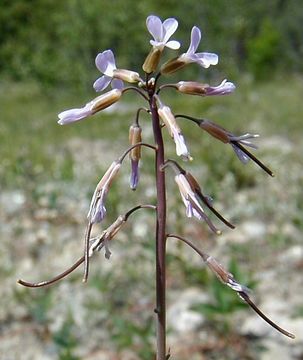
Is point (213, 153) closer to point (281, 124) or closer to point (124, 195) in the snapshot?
point (124, 195)

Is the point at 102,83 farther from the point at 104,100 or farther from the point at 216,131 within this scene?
the point at 216,131

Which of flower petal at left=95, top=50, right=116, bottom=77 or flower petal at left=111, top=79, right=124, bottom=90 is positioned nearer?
flower petal at left=95, top=50, right=116, bottom=77

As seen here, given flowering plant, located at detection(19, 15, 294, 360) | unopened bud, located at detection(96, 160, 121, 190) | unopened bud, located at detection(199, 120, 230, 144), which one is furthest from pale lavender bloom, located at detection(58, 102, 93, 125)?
unopened bud, located at detection(199, 120, 230, 144)

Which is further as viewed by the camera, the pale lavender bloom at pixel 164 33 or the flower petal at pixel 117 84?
the flower petal at pixel 117 84

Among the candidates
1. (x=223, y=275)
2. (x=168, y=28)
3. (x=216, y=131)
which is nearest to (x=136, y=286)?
(x=223, y=275)

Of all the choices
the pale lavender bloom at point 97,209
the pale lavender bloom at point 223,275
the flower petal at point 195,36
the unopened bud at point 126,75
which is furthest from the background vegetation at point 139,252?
the flower petal at point 195,36

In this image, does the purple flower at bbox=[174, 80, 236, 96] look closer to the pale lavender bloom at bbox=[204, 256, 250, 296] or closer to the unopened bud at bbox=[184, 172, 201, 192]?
the unopened bud at bbox=[184, 172, 201, 192]

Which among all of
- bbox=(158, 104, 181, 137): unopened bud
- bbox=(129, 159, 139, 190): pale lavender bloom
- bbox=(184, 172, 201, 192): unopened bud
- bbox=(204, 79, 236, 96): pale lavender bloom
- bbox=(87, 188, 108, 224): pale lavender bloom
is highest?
bbox=(204, 79, 236, 96): pale lavender bloom

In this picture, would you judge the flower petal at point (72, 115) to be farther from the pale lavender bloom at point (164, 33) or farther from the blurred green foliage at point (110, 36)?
the blurred green foliage at point (110, 36)
